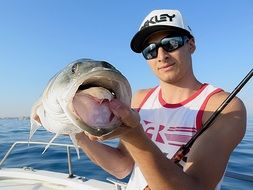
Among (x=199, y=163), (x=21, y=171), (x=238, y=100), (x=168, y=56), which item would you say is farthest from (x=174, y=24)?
(x=21, y=171)

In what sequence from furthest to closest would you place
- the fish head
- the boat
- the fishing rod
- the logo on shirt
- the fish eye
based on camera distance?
the boat → the logo on shirt → the fishing rod → the fish eye → the fish head

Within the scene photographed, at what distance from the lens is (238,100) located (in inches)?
94.0

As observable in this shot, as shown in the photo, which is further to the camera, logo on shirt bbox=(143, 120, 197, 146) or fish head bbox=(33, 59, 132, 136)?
logo on shirt bbox=(143, 120, 197, 146)

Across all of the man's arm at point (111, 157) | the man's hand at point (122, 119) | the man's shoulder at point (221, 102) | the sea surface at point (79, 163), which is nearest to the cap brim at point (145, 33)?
the man's shoulder at point (221, 102)

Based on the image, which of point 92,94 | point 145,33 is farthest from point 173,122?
point 92,94

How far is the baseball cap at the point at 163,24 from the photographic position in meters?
2.62

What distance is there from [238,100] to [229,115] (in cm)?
21

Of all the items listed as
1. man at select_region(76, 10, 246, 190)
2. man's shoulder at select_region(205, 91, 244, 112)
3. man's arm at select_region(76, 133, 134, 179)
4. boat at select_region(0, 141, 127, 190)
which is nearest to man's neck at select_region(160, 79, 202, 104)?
man at select_region(76, 10, 246, 190)

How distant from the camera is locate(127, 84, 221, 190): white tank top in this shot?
96.4 inches

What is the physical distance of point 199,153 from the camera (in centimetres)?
205

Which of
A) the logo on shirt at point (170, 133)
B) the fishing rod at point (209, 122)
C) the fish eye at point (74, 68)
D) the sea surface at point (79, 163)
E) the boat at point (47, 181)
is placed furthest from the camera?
the sea surface at point (79, 163)

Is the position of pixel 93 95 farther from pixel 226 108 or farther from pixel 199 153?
pixel 226 108

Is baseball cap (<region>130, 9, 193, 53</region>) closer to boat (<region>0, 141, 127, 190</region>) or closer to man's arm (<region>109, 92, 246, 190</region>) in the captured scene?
man's arm (<region>109, 92, 246, 190</region>)

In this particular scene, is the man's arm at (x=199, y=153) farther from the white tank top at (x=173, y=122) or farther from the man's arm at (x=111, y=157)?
the man's arm at (x=111, y=157)
